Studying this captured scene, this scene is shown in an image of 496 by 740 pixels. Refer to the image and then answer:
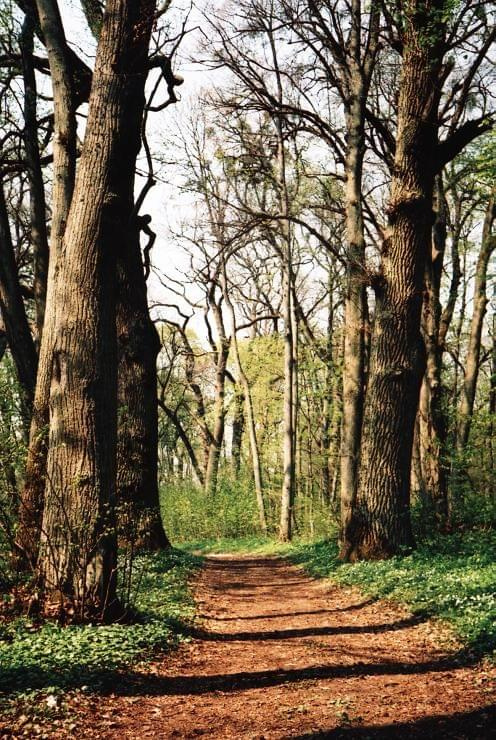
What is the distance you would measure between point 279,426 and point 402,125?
18.4 metres

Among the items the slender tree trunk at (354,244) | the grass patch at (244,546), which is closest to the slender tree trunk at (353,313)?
the slender tree trunk at (354,244)

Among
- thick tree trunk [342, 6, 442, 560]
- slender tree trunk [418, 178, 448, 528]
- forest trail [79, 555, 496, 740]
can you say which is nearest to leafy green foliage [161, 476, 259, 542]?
slender tree trunk [418, 178, 448, 528]

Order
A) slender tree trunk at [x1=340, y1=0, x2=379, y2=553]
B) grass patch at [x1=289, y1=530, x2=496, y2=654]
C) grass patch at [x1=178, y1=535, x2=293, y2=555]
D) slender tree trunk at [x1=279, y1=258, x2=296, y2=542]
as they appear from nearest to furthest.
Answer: grass patch at [x1=289, y1=530, x2=496, y2=654]
slender tree trunk at [x1=340, y1=0, x2=379, y2=553]
grass patch at [x1=178, y1=535, x2=293, y2=555]
slender tree trunk at [x1=279, y1=258, x2=296, y2=542]

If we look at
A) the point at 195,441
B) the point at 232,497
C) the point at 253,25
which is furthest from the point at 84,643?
the point at 195,441

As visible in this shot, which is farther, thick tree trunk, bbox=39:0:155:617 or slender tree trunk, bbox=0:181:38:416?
slender tree trunk, bbox=0:181:38:416

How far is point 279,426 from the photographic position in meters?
27.0

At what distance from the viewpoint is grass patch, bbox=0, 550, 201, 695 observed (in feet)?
14.2

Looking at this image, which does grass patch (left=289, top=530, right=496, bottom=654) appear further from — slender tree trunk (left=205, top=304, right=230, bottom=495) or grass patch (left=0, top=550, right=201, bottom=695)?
slender tree trunk (left=205, top=304, right=230, bottom=495)

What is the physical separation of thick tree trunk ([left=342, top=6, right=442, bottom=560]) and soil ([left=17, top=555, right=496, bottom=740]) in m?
2.27

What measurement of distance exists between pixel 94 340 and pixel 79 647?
9.22 feet

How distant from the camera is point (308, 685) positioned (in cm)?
471

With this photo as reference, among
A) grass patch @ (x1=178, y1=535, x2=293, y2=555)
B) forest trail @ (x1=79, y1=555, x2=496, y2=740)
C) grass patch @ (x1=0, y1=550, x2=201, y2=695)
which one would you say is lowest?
grass patch @ (x1=178, y1=535, x2=293, y2=555)

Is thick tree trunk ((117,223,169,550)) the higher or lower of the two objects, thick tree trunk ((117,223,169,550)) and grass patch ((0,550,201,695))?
the higher

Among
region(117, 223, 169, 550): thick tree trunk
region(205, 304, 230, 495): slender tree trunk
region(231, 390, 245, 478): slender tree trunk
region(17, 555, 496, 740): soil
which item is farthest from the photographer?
region(231, 390, 245, 478): slender tree trunk
